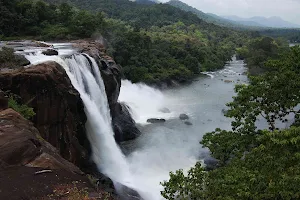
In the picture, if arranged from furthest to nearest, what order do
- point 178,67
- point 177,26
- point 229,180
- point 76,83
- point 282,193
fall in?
point 177,26 < point 178,67 < point 76,83 < point 229,180 < point 282,193

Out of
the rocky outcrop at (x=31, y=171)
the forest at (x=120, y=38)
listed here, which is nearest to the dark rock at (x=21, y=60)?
the rocky outcrop at (x=31, y=171)

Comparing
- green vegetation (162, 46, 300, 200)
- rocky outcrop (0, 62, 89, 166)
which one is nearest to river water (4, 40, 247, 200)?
rocky outcrop (0, 62, 89, 166)

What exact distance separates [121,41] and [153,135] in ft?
77.6

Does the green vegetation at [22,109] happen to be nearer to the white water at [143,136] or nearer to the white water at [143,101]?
the white water at [143,136]

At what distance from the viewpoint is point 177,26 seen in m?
114

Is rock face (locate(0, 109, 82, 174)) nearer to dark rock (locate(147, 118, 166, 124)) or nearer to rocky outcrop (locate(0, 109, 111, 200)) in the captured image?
rocky outcrop (locate(0, 109, 111, 200))

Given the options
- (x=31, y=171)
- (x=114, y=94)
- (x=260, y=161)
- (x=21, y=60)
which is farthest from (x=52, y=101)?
(x=114, y=94)

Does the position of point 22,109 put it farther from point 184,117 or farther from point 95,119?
point 184,117

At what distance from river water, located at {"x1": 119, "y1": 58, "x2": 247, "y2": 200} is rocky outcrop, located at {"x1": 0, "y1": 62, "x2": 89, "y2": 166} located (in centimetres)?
439

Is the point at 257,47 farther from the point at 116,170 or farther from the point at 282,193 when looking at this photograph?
the point at 282,193

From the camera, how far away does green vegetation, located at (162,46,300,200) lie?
A: 331 inches

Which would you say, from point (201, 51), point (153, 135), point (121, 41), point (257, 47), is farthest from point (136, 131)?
point (201, 51)

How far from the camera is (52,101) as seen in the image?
1553cm

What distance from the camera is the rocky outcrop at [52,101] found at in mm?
14703
